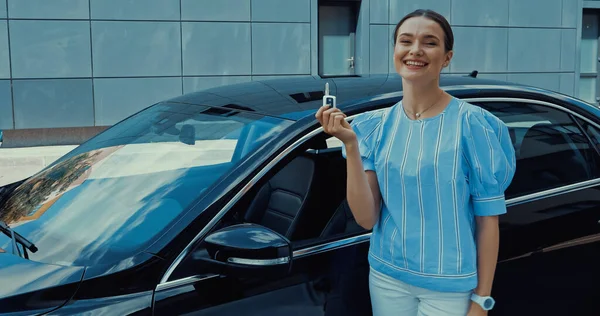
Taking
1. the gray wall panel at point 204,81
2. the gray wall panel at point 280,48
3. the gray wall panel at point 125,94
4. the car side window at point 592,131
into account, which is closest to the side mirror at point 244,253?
the car side window at point 592,131

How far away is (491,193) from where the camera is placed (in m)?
1.88

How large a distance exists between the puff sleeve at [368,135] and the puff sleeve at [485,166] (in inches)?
11.5

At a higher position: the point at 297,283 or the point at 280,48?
the point at 280,48

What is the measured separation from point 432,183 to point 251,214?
0.82 metres

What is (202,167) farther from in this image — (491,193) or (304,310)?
(491,193)

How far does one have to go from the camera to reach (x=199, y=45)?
13.1m

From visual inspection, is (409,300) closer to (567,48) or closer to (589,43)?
(567,48)

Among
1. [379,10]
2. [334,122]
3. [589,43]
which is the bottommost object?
[334,122]

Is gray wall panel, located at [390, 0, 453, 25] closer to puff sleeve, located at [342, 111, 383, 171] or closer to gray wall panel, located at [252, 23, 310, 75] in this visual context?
gray wall panel, located at [252, 23, 310, 75]

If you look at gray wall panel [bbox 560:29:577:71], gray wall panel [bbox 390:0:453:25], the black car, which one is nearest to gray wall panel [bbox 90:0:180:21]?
gray wall panel [bbox 390:0:453:25]

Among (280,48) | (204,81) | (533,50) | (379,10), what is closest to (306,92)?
(204,81)

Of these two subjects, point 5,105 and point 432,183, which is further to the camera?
point 5,105

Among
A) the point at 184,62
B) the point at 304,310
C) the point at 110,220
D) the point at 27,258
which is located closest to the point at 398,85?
the point at 304,310

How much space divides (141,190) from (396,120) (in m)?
0.97
